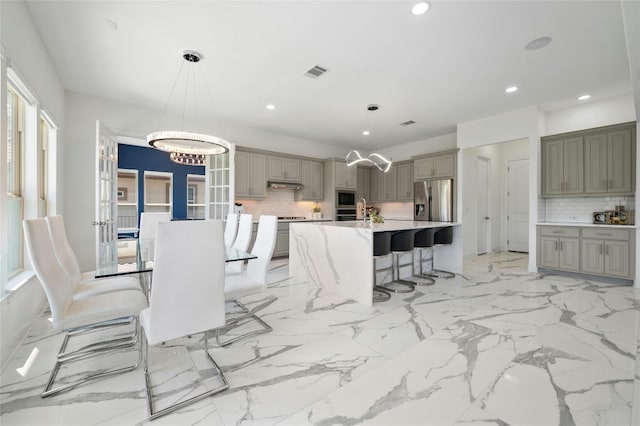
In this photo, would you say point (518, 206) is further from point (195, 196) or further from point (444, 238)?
point (195, 196)

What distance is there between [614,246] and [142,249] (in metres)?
6.09

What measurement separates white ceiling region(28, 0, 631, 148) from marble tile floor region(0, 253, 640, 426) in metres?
2.80

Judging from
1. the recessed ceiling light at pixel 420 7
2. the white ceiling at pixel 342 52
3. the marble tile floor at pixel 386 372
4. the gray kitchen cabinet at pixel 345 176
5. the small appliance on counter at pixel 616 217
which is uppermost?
the white ceiling at pixel 342 52

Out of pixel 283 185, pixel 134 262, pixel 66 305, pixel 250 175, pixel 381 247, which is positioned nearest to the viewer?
pixel 66 305

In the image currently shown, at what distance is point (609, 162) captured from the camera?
168 inches

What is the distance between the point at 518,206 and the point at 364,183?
3763mm

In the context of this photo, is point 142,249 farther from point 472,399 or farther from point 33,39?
point 472,399

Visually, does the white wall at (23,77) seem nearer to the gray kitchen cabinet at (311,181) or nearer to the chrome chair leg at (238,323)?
the chrome chair leg at (238,323)

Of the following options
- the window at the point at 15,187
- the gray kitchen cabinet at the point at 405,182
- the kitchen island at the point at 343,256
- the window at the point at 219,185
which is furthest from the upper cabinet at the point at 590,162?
the window at the point at 15,187

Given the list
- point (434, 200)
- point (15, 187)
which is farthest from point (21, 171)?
point (434, 200)

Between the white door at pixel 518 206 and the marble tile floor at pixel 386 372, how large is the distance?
4.00 metres

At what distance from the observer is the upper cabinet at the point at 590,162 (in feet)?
13.5

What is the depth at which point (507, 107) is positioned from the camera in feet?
15.7

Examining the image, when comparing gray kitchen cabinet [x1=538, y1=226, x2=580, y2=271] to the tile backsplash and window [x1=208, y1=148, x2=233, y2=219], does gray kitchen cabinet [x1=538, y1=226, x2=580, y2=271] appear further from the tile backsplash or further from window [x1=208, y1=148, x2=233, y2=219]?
window [x1=208, y1=148, x2=233, y2=219]
